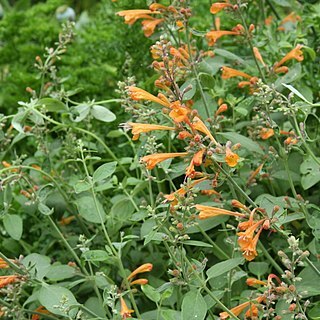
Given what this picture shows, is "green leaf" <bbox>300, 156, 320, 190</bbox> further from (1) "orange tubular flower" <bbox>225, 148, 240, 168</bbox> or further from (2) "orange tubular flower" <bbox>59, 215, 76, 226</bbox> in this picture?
(2) "orange tubular flower" <bbox>59, 215, 76, 226</bbox>

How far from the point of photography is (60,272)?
1.94 meters

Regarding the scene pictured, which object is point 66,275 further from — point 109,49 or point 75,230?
point 109,49

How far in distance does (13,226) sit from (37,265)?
0.14m

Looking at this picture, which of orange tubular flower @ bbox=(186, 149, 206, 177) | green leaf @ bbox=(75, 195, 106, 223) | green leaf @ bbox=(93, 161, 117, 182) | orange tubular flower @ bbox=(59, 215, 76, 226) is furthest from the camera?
orange tubular flower @ bbox=(59, 215, 76, 226)

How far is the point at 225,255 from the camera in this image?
74.7 inches

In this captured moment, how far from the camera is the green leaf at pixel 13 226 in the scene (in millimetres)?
2010

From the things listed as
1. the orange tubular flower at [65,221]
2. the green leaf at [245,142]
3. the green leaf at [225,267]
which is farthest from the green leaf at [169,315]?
the orange tubular flower at [65,221]

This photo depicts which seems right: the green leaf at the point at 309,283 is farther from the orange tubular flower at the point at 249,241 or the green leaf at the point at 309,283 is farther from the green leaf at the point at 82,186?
the green leaf at the point at 82,186

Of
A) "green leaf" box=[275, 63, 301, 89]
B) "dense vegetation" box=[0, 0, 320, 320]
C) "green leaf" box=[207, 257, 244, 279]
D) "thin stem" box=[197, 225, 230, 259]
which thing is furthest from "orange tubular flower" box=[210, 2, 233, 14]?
"green leaf" box=[207, 257, 244, 279]

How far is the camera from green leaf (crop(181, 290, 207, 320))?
154 centimetres

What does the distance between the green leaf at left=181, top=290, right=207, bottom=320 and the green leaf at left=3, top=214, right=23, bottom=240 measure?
60 centimetres

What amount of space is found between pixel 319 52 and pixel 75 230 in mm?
885

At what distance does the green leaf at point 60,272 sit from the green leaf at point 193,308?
0.44 meters

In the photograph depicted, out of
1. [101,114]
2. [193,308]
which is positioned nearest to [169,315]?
[193,308]
